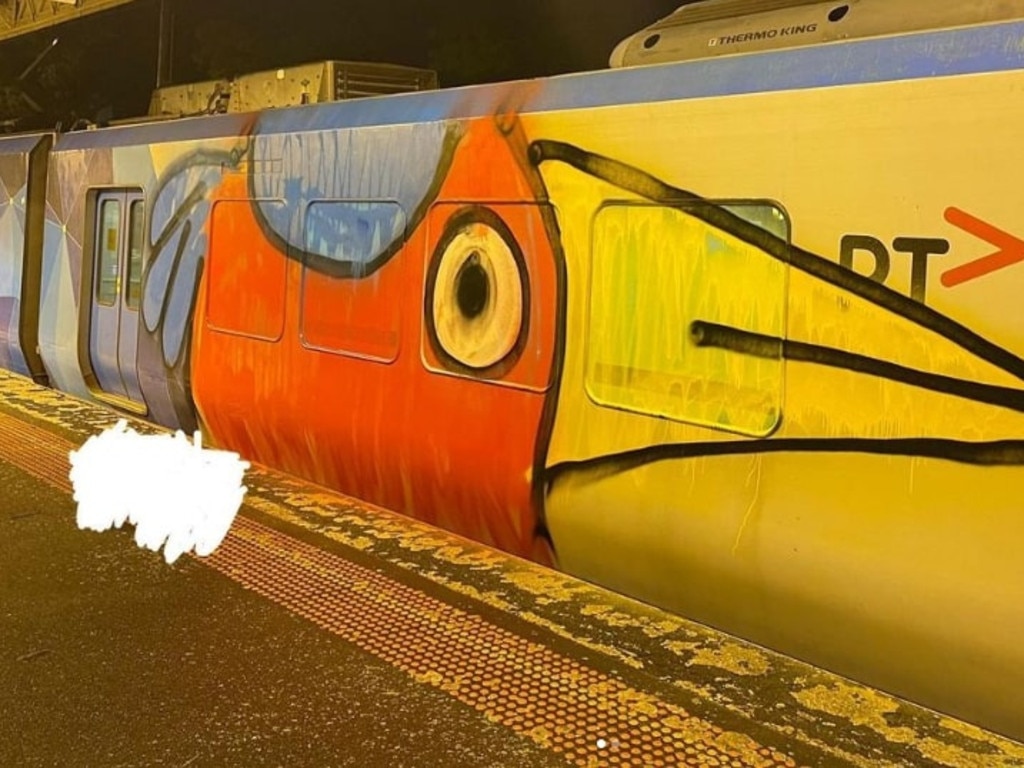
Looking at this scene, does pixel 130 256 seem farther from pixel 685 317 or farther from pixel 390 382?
pixel 685 317

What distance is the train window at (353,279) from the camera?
4.50 m

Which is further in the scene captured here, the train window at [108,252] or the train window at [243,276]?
the train window at [108,252]

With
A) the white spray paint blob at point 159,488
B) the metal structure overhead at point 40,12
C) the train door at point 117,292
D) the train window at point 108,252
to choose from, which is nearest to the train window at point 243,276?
the white spray paint blob at point 159,488

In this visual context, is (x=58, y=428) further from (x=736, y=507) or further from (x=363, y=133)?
(x=736, y=507)

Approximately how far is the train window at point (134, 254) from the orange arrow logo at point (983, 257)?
203 inches

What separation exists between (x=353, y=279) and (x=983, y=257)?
282cm

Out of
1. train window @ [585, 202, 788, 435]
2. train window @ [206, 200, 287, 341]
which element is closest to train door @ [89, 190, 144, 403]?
train window @ [206, 200, 287, 341]

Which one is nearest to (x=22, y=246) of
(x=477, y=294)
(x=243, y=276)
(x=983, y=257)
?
(x=243, y=276)

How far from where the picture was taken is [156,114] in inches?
308

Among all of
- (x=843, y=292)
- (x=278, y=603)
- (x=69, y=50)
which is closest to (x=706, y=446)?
(x=843, y=292)

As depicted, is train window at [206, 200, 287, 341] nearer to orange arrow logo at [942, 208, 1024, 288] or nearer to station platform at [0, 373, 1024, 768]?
station platform at [0, 373, 1024, 768]

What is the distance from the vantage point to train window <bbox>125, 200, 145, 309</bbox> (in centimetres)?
659

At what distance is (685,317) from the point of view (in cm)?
329

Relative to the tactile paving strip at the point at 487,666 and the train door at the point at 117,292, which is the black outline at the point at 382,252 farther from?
the train door at the point at 117,292
